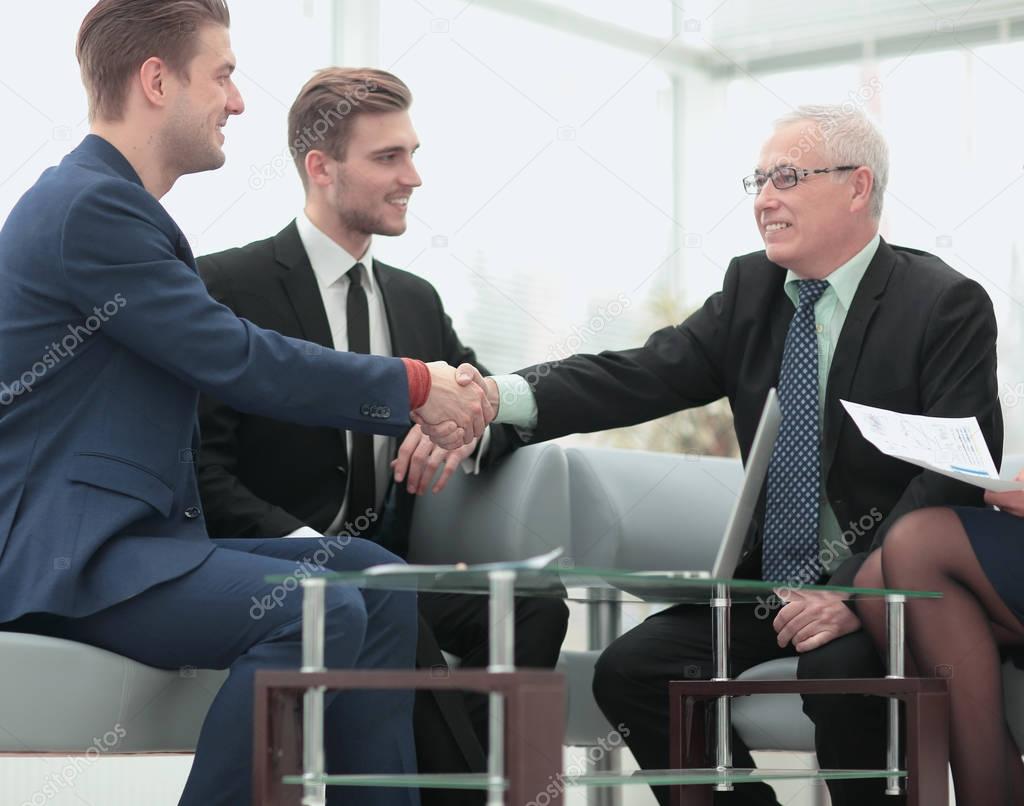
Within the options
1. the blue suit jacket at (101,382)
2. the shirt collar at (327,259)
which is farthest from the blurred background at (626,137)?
the blue suit jacket at (101,382)

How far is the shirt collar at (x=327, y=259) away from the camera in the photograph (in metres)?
2.82

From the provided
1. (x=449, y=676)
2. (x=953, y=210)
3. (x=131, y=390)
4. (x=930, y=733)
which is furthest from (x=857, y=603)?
(x=953, y=210)

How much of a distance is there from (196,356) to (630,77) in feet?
13.8

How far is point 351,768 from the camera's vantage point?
1939 millimetres

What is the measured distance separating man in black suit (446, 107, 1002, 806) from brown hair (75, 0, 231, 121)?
85 centimetres

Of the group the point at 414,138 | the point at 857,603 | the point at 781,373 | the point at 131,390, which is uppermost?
the point at 414,138

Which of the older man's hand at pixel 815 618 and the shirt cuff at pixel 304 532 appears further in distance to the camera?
the shirt cuff at pixel 304 532

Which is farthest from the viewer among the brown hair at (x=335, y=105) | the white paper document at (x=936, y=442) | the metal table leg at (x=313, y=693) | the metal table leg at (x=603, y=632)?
the brown hair at (x=335, y=105)

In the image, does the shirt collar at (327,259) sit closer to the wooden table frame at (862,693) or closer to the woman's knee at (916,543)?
the wooden table frame at (862,693)

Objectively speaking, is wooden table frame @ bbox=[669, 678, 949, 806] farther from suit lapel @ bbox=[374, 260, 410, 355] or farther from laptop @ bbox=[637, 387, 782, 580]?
suit lapel @ bbox=[374, 260, 410, 355]

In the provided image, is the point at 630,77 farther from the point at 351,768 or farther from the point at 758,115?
the point at 351,768

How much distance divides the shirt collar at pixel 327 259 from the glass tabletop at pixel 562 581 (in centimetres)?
108

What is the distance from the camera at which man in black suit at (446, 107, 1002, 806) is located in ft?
7.25

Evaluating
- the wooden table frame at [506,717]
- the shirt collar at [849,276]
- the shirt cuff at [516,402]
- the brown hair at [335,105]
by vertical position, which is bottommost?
the wooden table frame at [506,717]
